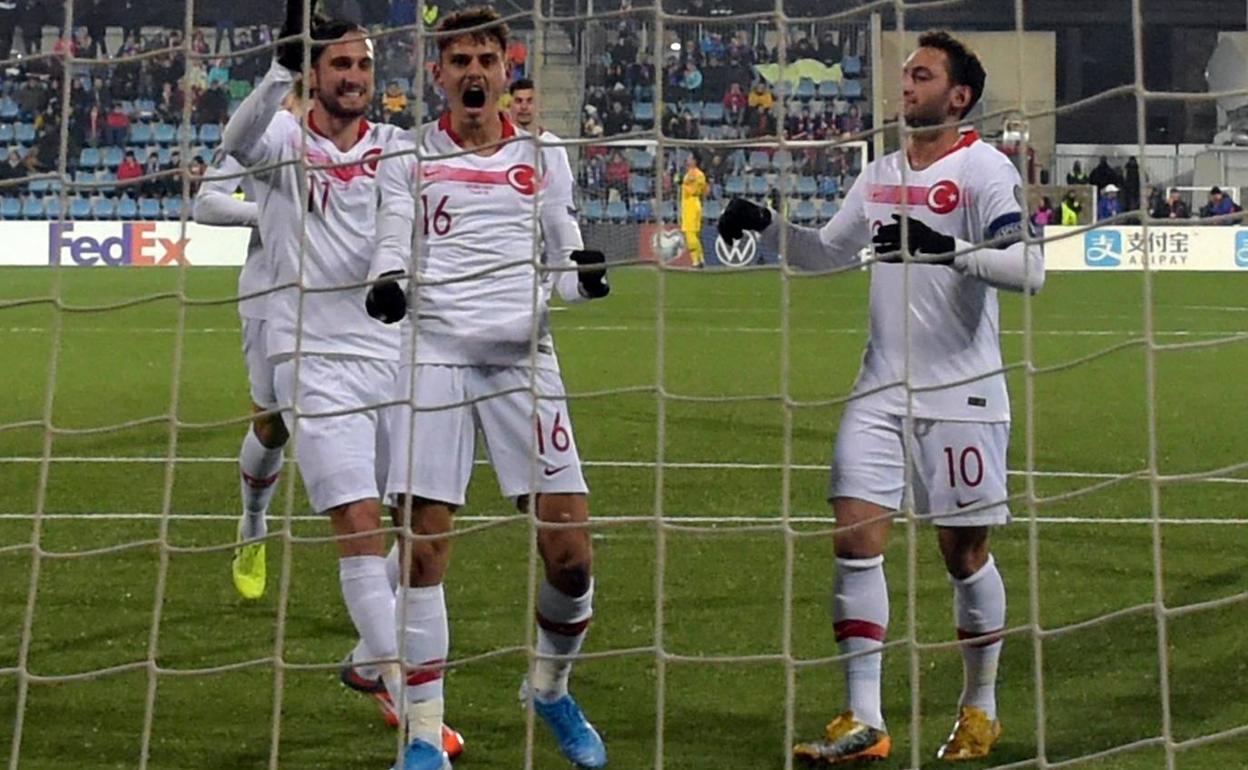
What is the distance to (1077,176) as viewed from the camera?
76.1 ft

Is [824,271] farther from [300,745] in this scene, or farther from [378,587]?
[300,745]

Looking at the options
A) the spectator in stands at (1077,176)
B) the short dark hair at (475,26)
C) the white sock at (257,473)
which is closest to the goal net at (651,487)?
the short dark hair at (475,26)

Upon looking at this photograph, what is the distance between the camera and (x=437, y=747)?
14.5 ft

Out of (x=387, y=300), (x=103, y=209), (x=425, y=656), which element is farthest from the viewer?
(x=103, y=209)

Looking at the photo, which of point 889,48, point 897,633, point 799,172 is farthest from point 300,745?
point 889,48

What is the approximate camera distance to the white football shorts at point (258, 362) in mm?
6520

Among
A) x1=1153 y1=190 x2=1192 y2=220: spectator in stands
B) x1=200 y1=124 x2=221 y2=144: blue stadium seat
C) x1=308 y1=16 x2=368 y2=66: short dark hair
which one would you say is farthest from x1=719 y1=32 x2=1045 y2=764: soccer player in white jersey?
x1=1153 y1=190 x2=1192 y2=220: spectator in stands

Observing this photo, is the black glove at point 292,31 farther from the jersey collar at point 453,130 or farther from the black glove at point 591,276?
the black glove at point 591,276

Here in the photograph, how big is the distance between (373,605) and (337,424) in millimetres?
456

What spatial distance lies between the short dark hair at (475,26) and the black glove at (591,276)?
0.53 m

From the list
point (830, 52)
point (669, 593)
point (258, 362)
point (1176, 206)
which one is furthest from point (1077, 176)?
point (258, 362)

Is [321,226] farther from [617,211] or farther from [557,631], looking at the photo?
[617,211]

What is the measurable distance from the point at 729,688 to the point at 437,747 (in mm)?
1233

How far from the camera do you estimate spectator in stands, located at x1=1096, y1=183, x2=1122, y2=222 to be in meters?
19.2
